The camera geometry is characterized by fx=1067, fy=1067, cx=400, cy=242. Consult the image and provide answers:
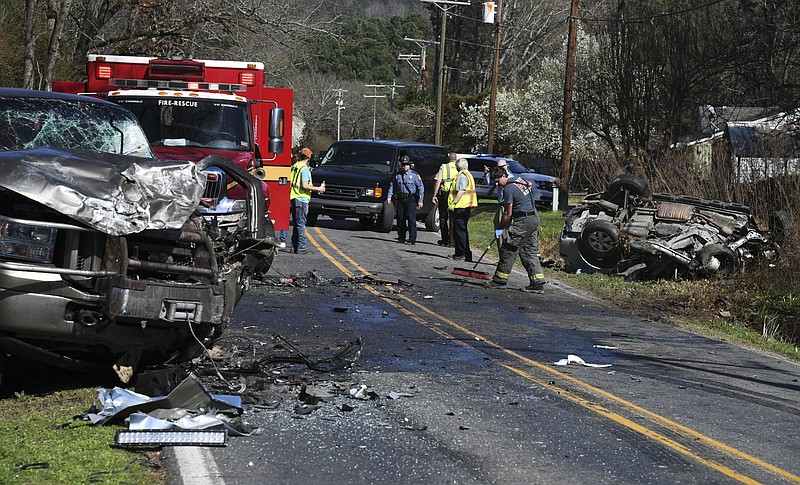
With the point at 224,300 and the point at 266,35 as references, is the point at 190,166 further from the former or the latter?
the point at 266,35

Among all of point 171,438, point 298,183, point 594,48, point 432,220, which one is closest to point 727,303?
point 298,183

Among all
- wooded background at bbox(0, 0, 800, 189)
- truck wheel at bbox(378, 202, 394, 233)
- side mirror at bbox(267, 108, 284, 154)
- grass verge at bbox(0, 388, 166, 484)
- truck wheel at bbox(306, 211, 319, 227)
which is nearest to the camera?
grass verge at bbox(0, 388, 166, 484)

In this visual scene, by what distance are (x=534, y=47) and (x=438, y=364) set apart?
6428cm

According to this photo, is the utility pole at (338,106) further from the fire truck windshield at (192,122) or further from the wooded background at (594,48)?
the fire truck windshield at (192,122)

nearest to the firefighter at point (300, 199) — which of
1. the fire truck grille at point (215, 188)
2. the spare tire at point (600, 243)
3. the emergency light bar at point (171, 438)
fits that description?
the spare tire at point (600, 243)

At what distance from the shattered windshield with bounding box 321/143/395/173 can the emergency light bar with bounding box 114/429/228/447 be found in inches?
759

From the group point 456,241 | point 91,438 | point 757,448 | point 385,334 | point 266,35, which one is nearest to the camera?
point 91,438

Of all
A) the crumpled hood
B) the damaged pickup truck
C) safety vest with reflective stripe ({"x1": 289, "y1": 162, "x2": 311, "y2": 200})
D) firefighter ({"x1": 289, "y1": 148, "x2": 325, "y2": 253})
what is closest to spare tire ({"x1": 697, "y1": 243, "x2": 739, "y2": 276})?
firefighter ({"x1": 289, "y1": 148, "x2": 325, "y2": 253})

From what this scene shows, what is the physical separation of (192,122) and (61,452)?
9.62 m

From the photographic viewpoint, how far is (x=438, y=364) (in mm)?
9461

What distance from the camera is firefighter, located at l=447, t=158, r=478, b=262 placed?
19719mm

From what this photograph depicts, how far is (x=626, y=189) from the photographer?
59.5 feet

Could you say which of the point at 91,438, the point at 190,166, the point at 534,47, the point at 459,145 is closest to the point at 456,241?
the point at 190,166

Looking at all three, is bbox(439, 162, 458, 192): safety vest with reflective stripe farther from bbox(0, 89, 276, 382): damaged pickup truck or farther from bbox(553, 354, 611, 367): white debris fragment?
bbox(0, 89, 276, 382): damaged pickup truck
